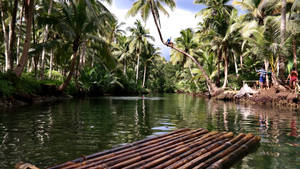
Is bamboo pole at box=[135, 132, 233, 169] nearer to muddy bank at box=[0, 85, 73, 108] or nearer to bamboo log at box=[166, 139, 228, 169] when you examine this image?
bamboo log at box=[166, 139, 228, 169]

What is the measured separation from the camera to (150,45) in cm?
4444

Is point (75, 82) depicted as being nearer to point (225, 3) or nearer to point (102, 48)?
point (102, 48)

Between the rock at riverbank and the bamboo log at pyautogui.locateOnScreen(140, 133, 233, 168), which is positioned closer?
the bamboo log at pyautogui.locateOnScreen(140, 133, 233, 168)

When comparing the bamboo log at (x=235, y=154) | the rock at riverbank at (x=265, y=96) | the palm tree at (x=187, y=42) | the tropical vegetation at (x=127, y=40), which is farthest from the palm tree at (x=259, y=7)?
the bamboo log at (x=235, y=154)

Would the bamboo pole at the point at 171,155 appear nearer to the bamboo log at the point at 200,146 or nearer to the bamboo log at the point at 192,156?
the bamboo log at the point at 200,146

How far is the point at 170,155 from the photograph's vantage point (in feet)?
11.9

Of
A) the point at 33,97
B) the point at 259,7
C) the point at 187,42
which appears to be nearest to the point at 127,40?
the point at 187,42

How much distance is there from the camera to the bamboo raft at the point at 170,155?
316 cm

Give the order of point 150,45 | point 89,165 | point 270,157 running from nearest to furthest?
point 89,165
point 270,157
point 150,45

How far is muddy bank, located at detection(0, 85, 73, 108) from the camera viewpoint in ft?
42.4

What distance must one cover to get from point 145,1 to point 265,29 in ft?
38.1

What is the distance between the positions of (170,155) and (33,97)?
14.7 metres

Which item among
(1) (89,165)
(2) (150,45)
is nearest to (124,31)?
(2) (150,45)

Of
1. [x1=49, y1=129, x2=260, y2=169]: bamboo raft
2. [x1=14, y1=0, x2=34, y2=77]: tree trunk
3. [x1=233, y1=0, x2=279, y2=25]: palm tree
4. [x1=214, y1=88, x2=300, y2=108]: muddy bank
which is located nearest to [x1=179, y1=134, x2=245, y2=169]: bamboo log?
[x1=49, y1=129, x2=260, y2=169]: bamboo raft
